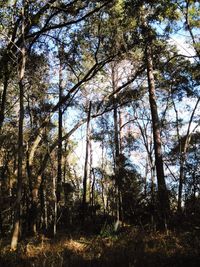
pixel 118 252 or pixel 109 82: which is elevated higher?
pixel 109 82

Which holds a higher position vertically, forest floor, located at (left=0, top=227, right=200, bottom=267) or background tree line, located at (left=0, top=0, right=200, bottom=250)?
background tree line, located at (left=0, top=0, right=200, bottom=250)

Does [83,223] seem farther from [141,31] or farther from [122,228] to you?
[141,31]

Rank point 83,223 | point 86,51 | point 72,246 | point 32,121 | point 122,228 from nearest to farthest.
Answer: point 72,246
point 122,228
point 86,51
point 83,223
point 32,121

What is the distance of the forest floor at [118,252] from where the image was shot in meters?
8.31

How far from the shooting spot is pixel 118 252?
9.56 metres

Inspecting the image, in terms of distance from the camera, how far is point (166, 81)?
1922cm

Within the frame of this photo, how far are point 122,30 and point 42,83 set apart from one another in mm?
5256

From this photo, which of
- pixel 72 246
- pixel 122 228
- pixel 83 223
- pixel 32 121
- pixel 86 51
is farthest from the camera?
pixel 32 121

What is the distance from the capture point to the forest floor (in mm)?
8312

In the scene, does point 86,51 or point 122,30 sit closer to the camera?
point 122,30

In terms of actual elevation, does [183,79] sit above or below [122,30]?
below

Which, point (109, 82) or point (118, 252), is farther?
point (109, 82)

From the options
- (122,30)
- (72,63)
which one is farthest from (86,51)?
(122,30)

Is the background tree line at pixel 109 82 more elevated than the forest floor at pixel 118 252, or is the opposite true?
the background tree line at pixel 109 82
